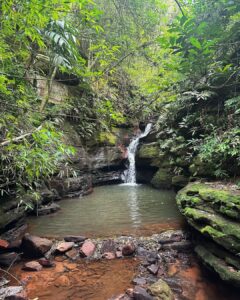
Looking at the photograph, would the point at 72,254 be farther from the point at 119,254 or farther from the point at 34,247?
the point at 119,254

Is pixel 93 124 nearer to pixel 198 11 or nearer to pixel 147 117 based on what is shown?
pixel 147 117

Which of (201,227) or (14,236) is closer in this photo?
(201,227)

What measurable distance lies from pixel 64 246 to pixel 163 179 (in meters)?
6.58

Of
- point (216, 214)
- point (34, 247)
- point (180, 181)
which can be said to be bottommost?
point (34, 247)

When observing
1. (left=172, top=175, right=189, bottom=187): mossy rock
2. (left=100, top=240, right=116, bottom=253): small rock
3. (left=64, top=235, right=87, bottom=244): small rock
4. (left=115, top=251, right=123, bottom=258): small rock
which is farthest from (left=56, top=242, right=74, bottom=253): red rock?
(left=172, top=175, right=189, bottom=187): mossy rock

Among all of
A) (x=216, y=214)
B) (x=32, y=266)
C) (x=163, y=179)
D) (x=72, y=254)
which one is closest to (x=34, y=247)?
(x=32, y=266)

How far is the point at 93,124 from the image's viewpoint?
36.5ft

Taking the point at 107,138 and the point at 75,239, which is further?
the point at 107,138

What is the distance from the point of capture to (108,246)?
4.30 m

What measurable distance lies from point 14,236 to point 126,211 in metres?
3.04

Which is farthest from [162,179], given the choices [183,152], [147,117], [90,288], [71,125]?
[90,288]

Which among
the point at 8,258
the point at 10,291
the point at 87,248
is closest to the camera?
the point at 10,291

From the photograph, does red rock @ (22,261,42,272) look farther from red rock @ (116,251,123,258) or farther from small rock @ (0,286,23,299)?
red rock @ (116,251,123,258)

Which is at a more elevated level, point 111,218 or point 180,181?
point 180,181
